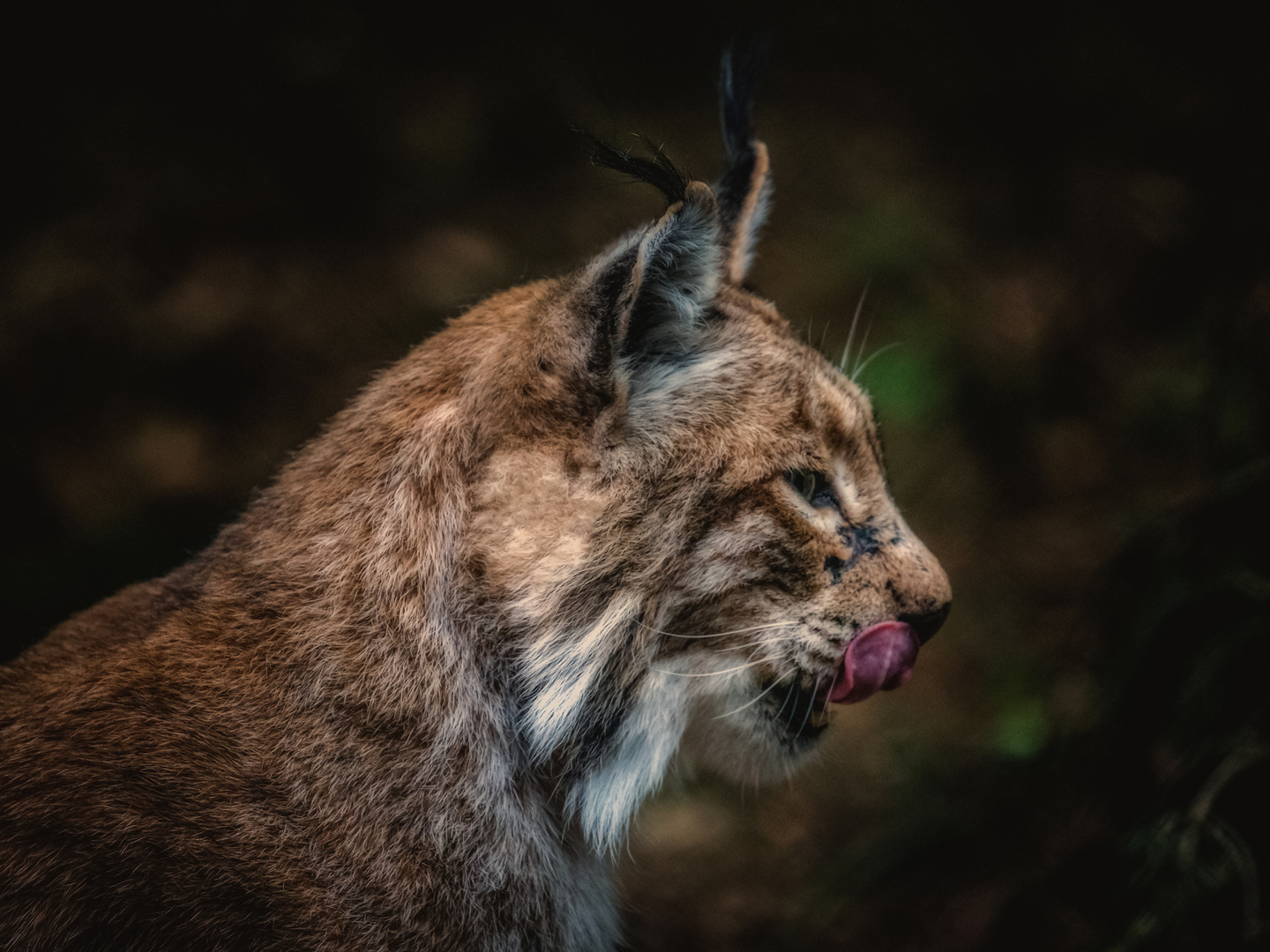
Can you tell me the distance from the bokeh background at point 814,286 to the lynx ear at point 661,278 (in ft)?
6.42

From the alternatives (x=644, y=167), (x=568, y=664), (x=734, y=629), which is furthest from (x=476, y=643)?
(x=644, y=167)

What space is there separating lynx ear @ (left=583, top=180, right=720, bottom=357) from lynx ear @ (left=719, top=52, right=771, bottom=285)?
590 millimetres

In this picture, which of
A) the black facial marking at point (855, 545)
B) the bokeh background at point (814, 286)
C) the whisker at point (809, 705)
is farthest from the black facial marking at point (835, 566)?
the bokeh background at point (814, 286)

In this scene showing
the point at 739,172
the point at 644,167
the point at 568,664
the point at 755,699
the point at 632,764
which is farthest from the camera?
the point at 739,172

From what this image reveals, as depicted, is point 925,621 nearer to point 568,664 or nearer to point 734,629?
point 734,629

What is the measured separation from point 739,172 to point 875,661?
1.37 meters

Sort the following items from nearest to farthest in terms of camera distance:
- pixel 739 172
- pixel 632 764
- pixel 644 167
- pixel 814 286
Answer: pixel 644 167
pixel 632 764
pixel 739 172
pixel 814 286

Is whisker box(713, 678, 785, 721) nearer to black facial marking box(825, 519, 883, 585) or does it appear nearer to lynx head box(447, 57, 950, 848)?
lynx head box(447, 57, 950, 848)

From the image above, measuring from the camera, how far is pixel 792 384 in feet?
6.70

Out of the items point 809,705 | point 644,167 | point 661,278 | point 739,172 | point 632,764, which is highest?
point 739,172

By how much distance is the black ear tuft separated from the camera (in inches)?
65.4

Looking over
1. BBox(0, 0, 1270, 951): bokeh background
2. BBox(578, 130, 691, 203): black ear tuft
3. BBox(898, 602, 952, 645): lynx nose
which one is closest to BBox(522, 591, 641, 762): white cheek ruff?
BBox(898, 602, 952, 645): lynx nose

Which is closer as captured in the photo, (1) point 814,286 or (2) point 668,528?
(2) point 668,528

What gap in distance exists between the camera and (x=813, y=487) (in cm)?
200
